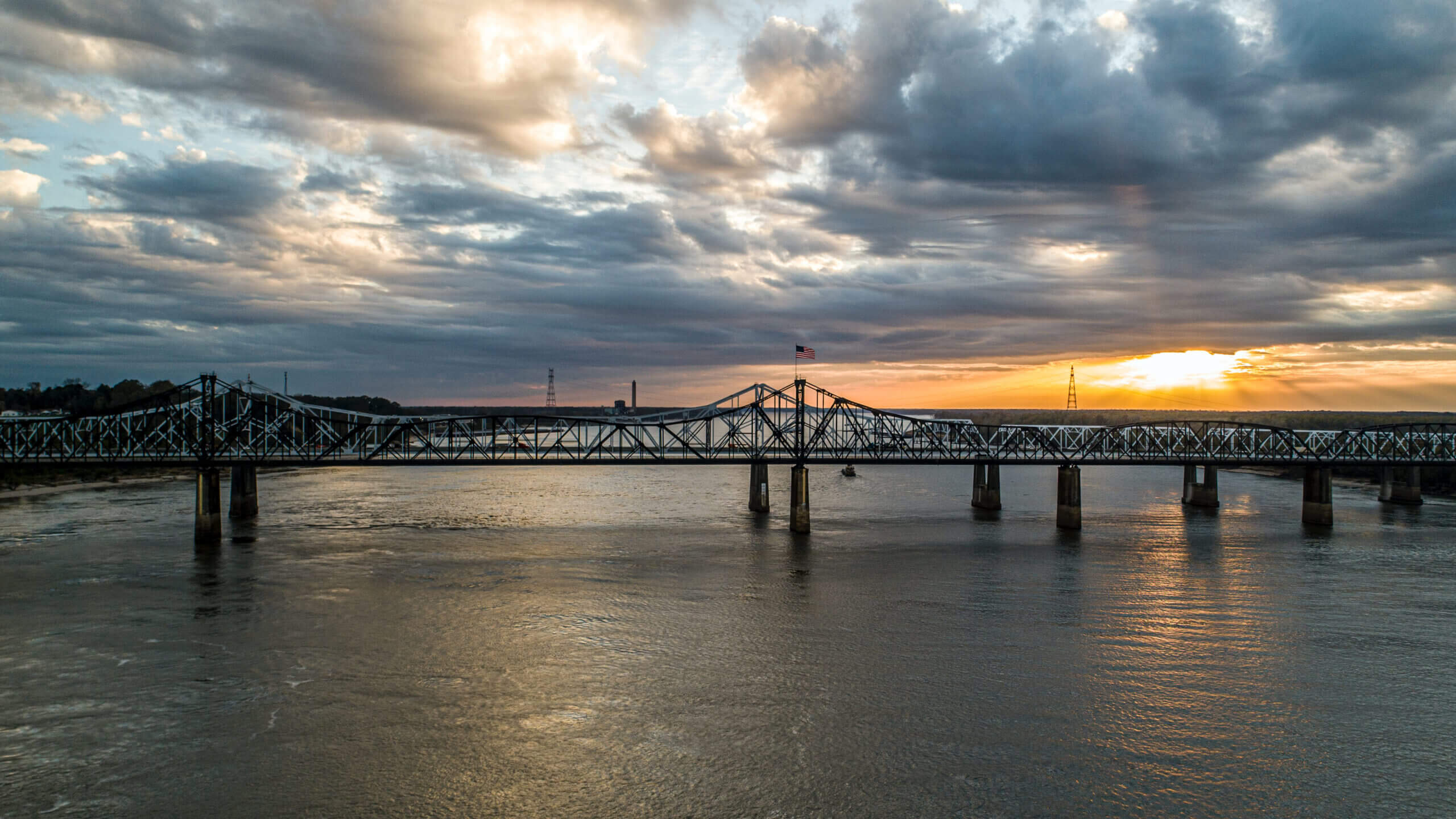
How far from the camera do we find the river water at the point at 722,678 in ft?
87.8

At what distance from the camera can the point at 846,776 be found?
2762 centimetres

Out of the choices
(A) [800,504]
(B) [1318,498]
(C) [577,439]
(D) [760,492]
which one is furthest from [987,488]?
(C) [577,439]

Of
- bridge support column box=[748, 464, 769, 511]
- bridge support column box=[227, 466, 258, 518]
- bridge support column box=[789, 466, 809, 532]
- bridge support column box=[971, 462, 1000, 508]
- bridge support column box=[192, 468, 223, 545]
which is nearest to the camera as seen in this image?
bridge support column box=[192, 468, 223, 545]

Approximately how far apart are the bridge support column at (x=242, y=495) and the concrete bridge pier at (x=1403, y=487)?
458 ft

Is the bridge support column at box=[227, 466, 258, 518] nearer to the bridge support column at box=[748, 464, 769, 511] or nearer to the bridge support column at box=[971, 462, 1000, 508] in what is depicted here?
the bridge support column at box=[748, 464, 769, 511]

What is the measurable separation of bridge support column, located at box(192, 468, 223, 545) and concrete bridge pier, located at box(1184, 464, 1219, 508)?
112571 millimetres

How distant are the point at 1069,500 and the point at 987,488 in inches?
733

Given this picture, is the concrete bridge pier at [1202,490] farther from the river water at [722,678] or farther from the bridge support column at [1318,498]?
the river water at [722,678]

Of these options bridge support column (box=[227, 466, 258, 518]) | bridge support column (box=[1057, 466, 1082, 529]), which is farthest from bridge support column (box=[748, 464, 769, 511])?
bridge support column (box=[227, 466, 258, 518])

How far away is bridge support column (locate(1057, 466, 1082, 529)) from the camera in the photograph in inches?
3410

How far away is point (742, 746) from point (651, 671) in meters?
8.86

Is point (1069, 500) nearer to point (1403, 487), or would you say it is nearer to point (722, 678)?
point (1403, 487)

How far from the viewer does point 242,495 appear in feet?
300

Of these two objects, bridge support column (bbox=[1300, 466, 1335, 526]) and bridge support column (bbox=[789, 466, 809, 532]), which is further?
bridge support column (bbox=[1300, 466, 1335, 526])
